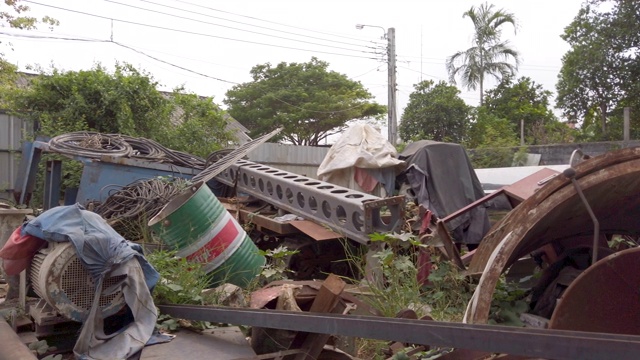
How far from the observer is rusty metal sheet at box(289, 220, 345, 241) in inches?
230

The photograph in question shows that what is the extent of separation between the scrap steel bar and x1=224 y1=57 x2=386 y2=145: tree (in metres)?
25.4

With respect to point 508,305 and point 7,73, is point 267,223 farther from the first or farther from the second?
point 7,73

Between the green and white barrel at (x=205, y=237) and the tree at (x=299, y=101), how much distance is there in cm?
2270

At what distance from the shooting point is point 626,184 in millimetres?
3057

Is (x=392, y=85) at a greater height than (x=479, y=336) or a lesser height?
greater

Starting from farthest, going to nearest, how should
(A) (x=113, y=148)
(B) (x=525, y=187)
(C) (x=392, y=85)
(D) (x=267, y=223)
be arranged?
(C) (x=392, y=85) < (A) (x=113, y=148) < (D) (x=267, y=223) < (B) (x=525, y=187)

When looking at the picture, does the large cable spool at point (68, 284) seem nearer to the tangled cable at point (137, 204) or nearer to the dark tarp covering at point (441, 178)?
the tangled cable at point (137, 204)

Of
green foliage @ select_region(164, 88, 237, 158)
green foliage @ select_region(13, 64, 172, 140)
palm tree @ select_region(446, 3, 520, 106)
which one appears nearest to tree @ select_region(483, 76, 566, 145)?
palm tree @ select_region(446, 3, 520, 106)

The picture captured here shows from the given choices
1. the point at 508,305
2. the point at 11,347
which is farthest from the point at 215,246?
the point at 508,305

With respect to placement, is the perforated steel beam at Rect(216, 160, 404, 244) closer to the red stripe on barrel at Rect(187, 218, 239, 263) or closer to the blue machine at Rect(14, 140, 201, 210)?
the blue machine at Rect(14, 140, 201, 210)

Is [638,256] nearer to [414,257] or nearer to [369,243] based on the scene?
[414,257]

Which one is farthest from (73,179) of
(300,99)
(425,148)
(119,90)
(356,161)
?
(300,99)

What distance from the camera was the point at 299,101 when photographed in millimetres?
27906

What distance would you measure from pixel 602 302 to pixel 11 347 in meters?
2.79
